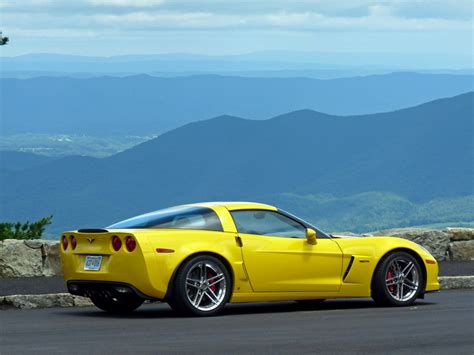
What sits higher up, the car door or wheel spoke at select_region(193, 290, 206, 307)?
the car door

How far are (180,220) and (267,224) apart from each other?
3.45ft

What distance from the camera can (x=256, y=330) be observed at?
1352 cm

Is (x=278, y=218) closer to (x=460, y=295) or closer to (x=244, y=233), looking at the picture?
(x=244, y=233)

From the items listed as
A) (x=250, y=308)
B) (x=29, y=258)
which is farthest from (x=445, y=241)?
(x=250, y=308)

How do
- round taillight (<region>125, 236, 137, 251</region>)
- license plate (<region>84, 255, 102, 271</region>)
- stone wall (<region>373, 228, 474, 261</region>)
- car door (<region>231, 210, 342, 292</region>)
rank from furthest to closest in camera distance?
stone wall (<region>373, 228, 474, 261</region>) → car door (<region>231, 210, 342, 292</region>) → license plate (<region>84, 255, 102, 271</region>) → round taillight (<region>125, 236, 137, 251</region>)

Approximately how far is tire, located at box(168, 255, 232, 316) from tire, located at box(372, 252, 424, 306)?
1886mm

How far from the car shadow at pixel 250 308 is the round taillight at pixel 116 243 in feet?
2.71

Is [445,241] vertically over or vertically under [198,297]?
over

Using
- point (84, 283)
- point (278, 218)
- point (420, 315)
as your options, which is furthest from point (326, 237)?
point (84, 283)

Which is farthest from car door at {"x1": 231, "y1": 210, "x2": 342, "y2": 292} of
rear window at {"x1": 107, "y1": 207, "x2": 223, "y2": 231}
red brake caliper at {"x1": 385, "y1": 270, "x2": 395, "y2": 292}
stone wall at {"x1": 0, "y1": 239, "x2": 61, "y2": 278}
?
stone wall at {"x1": 0, "y1": 239, "x2": 61, "y2": 278}

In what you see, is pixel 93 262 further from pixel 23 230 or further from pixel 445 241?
pixel 23 230

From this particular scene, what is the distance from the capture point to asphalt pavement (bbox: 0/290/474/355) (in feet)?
39.3

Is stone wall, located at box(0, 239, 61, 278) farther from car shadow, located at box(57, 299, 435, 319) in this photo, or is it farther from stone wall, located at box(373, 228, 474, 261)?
stone wall, located at box(373, 228, 474, 261)

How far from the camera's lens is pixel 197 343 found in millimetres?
12336
